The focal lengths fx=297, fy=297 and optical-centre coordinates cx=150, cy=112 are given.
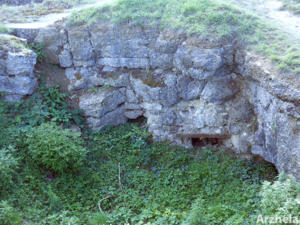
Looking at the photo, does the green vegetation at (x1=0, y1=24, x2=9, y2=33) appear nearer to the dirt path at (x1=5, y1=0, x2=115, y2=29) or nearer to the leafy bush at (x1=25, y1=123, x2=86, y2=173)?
the dirt path at (x1=5, y1=0, x2=115, y2=29)

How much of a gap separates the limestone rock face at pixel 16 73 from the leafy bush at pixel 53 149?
5.66ft

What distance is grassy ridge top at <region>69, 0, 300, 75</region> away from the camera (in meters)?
7.46

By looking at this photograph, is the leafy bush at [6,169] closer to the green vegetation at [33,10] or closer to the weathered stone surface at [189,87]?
the weathered stone surface at [189,87]

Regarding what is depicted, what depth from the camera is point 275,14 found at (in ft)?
32.1

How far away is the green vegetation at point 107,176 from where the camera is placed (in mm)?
6328

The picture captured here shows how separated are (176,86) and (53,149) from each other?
3.84m

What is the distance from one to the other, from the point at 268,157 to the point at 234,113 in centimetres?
147

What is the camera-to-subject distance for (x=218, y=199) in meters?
7.00

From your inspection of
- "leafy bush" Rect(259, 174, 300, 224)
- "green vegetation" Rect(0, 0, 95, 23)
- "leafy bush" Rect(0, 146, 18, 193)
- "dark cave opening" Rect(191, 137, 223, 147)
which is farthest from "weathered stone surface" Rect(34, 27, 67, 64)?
"leafy bush" Rect(259, 174, 300, 224)

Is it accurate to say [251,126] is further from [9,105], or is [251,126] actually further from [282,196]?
[9,105]

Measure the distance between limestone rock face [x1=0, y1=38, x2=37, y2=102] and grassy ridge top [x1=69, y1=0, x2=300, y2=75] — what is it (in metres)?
1.92

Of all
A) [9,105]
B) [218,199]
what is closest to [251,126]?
[218,199]

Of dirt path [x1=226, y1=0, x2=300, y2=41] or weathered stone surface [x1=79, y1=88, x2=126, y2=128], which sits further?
weathered stone surface [x1=79, y1=88, x2=126, y2=128]

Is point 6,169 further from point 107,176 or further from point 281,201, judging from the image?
point 281,201
